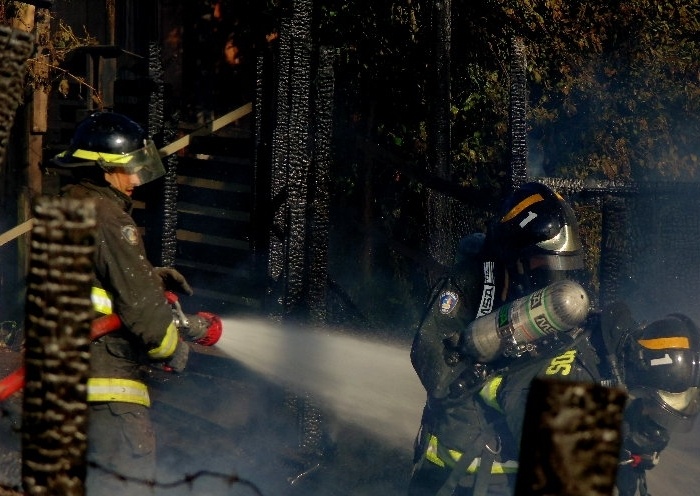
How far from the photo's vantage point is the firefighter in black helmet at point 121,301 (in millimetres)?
4301

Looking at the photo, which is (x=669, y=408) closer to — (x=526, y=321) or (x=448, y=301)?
(x=526, y=321)

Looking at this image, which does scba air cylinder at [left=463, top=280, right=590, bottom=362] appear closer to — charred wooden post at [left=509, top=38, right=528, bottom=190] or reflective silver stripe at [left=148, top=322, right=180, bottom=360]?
reflective silver stripe at [left=148, top=322, right=180, bottom=360]

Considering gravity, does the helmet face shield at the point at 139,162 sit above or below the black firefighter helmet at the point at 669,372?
above

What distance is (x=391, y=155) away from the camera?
23.4 ft

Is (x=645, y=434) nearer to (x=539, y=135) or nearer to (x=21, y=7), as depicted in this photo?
(x=539, y=135)

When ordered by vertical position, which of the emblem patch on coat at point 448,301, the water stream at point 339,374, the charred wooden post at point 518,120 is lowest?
the water stream at point 339,374

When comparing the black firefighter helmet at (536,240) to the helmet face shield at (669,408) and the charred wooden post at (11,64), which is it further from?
the charred wooden post at (11,64)

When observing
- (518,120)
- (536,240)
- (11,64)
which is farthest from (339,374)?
(11,64)

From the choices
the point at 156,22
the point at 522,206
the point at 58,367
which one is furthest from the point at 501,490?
the point at 156,22

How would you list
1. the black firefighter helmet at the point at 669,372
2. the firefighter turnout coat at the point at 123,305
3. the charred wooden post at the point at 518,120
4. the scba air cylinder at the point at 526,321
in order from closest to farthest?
the scba air cylinder at the point at 526,321 < the black firefighter helmet at the point at 669,372 < the firefighter turnout coat at the point at 123,305 < the charred wooden post at the point at 518,120

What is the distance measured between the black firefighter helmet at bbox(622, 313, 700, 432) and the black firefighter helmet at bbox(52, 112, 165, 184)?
258cm

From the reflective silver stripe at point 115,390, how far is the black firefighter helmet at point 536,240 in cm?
191

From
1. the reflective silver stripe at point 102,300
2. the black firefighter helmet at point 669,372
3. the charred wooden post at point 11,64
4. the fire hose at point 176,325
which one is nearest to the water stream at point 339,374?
the fire hose at point 176,325

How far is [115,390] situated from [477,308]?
1.83m
